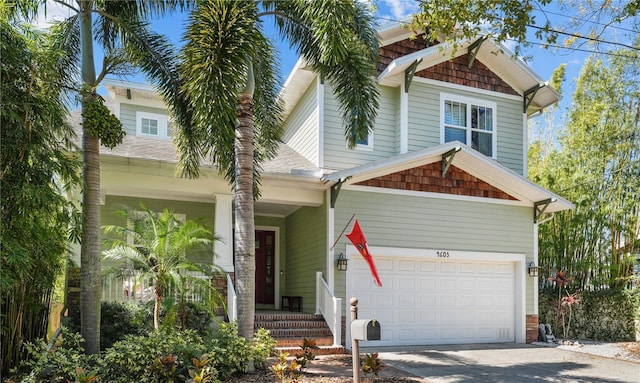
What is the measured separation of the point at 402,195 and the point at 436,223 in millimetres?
1080

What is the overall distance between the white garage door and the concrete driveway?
21.6 inches

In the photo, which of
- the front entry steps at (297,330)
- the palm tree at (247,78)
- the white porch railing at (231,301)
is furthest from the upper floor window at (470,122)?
the white porch railing at (231,301)

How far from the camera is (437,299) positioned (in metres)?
12.3

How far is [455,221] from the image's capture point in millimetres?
12547

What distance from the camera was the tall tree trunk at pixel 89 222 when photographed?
7.70 meters

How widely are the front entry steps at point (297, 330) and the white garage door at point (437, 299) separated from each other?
3.17ft

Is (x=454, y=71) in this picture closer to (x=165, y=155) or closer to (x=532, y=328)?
(x=532, y=328)

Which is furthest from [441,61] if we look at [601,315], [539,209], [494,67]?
[601,315]

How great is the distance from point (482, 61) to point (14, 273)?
11.6m

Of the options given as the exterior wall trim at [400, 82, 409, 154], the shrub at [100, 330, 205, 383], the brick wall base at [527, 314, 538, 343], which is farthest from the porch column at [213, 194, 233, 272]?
the brick wall base at [527, 314, 538, 343]

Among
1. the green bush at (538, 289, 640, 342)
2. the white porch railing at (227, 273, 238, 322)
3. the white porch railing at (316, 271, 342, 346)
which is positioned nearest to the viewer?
the white porch railing at (227, 273, 238, 322)

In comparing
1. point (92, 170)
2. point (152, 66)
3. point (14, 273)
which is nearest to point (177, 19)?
point (152, 66)

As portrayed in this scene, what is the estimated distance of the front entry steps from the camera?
1037 centimetres

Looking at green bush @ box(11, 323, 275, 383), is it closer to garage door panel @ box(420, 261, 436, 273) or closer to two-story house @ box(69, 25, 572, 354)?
two-story house @ box(69, 25, 572, 354)
